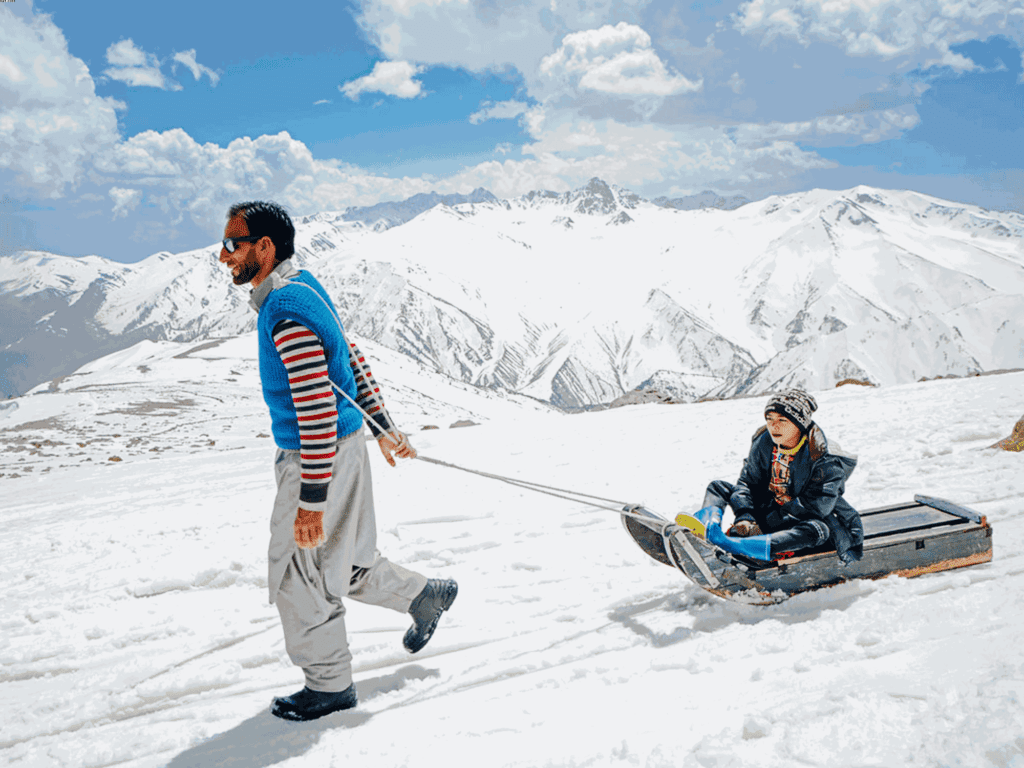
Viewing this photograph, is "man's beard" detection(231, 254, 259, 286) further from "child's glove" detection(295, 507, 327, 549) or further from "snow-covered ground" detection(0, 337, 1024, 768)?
"snow-covered ground" detection(0, 337, 1024, 768)

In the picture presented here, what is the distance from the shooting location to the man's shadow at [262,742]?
330cm

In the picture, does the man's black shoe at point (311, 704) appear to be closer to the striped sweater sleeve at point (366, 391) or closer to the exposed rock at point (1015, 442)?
the striped sweater sleeve at point (366, 391)

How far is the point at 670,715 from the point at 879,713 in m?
0.92

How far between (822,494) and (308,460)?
11.1ft


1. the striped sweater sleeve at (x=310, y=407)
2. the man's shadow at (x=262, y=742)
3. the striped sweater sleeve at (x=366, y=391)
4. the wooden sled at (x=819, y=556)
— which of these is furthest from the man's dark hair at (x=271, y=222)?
the wooden sled at (x=819, y=556)

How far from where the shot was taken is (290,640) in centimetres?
357

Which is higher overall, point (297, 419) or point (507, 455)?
point (297, 419)

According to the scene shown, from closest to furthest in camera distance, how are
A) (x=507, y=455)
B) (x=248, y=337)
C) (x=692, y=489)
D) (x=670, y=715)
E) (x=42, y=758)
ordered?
(x=670, y=715) → (x=42, y=758) → (x=692, y=489) → (x=507, y=455) → (x=248, y=337)

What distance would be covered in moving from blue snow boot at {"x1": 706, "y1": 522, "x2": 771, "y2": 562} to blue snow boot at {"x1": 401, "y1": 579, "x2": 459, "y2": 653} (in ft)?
6.19

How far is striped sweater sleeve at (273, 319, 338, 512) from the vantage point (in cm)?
321

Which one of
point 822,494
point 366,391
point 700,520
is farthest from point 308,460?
point 822,494

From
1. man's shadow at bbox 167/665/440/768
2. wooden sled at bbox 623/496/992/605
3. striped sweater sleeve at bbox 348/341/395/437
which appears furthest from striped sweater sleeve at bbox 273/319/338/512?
wooden sled at bbox 623/496/992/605

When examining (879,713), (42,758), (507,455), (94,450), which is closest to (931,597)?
(879,713)

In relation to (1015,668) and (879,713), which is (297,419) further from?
(1015,668)
